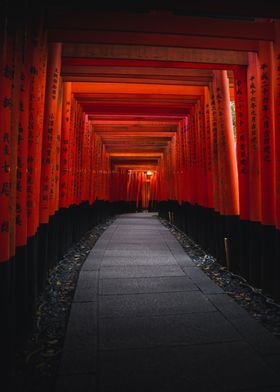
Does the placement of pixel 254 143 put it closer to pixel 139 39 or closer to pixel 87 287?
pixel 139 39

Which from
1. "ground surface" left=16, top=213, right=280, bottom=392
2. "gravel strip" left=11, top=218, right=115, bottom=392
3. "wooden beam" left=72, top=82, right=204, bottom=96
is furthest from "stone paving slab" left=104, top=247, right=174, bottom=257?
"wooden beam" left=72, top=82, right=204, bottom=96

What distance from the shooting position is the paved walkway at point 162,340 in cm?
205

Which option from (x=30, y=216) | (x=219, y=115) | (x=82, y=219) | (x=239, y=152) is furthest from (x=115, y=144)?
(x=30, y=216)

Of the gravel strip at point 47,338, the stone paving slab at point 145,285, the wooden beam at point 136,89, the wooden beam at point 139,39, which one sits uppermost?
the wooden beam at point 136,89

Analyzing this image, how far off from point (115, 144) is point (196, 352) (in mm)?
13363

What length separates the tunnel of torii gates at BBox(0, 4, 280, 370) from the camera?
271 cm

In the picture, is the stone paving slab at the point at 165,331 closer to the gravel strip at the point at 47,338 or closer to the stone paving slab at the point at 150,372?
the stone paving slab at the point at 150,372

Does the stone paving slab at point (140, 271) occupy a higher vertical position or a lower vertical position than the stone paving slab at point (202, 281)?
lower

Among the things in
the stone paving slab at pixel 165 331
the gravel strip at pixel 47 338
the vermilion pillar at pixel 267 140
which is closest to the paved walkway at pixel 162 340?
the stone paving slab at pixel 165 331

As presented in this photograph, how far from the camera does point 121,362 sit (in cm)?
229

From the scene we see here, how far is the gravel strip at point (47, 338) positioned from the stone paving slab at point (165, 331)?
0.45m

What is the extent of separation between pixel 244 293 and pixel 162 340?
194 centimetres

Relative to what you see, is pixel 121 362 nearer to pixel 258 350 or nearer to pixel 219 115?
pixel 258 350

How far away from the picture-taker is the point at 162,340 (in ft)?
8.66
